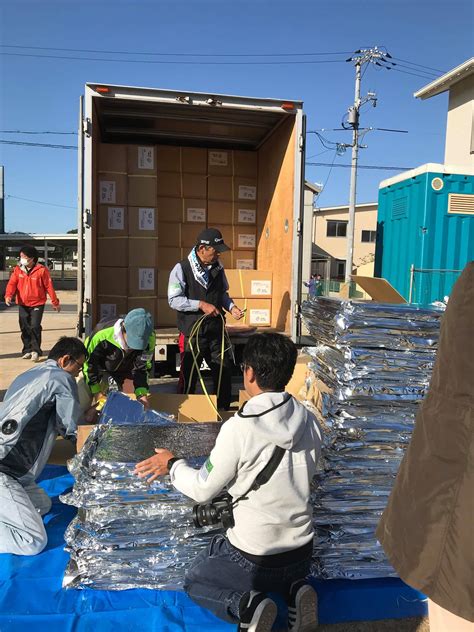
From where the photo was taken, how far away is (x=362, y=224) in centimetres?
3266

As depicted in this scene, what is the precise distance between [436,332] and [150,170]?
14.7 feet

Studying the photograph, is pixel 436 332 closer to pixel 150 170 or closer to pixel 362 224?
pixel 150 170

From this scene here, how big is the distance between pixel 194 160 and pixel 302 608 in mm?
5676

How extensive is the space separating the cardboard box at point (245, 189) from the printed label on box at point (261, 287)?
4.26ft

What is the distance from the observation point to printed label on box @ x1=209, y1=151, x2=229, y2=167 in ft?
22.0

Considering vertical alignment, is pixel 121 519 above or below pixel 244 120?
below

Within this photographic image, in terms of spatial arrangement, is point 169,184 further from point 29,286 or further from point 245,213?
point 29,286


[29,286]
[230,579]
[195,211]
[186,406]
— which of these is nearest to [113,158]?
[195,211]

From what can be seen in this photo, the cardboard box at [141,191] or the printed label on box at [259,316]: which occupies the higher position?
the cardboard box at [141,191]

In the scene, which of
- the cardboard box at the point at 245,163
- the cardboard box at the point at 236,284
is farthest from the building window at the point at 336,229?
the cardboard box at the point at 236,284

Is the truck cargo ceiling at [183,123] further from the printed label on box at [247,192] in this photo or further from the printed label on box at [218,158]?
the printed label on box at [247,192]

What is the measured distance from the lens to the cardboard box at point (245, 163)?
6.78 metres

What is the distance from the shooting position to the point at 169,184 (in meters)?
6.57

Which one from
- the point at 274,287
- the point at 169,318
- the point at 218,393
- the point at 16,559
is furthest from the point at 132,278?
the point at 16,559
